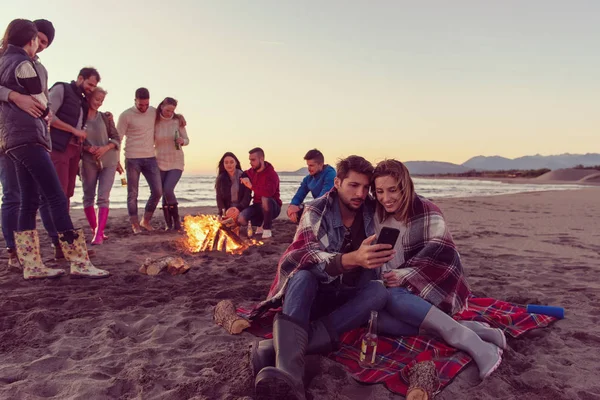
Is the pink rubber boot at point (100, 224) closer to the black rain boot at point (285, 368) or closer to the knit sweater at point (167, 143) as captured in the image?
the knit sweater at point (167, 143)

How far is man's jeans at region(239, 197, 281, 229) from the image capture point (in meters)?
7.27

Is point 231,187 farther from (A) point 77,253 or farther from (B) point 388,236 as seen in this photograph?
(B) point 388,236

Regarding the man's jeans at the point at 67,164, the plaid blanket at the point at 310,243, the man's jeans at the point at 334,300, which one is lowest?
the man's jeans at the point at 334,300

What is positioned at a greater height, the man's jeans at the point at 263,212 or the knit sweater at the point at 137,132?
the knit sweater at the point at 137,132

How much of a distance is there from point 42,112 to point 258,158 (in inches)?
140

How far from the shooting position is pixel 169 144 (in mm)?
7484

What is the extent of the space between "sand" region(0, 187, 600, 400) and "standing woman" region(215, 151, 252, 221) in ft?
5.54

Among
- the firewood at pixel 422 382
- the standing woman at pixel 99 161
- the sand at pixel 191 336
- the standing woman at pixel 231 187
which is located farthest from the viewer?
the standing woman at pixel 231 187

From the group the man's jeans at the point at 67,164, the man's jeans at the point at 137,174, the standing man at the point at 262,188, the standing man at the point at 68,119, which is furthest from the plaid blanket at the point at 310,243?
the man's jeans at the point at 137,174

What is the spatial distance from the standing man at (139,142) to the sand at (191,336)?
5.49 feet

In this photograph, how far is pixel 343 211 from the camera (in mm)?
3338

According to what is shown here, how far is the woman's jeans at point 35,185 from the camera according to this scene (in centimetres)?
405

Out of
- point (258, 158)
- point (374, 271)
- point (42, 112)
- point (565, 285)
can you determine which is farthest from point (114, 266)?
point (565, 285)

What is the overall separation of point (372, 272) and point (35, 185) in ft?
12.0
